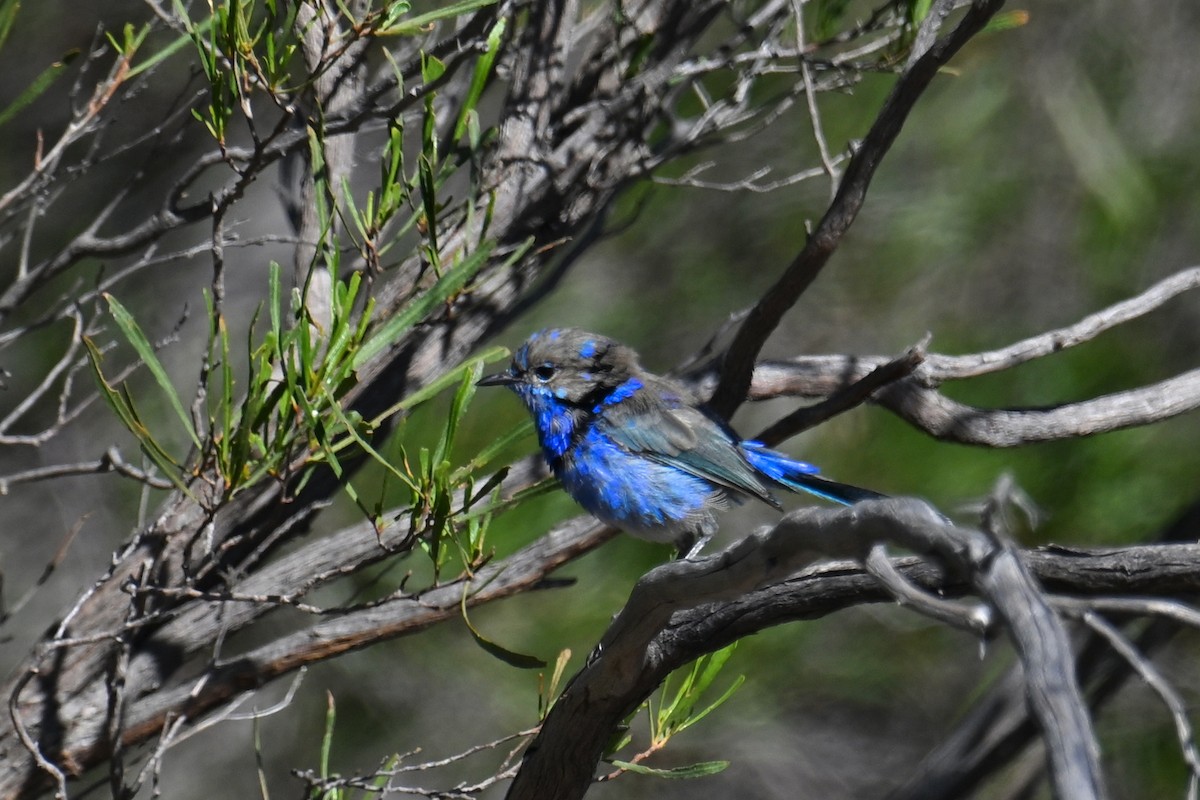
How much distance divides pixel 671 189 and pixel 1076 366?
1.68 m

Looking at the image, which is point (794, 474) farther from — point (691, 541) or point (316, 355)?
point (316, 355)

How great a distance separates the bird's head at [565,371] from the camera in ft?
12.3

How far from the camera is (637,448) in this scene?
3615 mm

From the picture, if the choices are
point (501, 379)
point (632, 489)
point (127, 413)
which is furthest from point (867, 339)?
point (127, 413)

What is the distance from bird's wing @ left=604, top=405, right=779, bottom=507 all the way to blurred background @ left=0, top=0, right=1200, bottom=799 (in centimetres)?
100

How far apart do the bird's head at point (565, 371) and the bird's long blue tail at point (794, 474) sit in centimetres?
51

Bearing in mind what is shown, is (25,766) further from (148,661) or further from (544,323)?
(544,323)

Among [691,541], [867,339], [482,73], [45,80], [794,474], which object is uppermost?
[45,80]

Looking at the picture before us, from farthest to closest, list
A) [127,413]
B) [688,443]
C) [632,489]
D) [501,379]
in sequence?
[501,379]
[688,443]
[632,489]
[127,413]

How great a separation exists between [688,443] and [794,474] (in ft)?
1.01

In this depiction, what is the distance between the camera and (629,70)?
331 cm

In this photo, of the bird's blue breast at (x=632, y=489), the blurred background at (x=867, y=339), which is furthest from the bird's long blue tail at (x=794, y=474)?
the blurred background at (x=867, y=339)

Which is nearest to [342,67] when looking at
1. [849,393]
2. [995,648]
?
[849,393]

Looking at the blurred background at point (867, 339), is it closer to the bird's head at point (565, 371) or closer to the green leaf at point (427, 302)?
the bird's head at point (565, 371)
